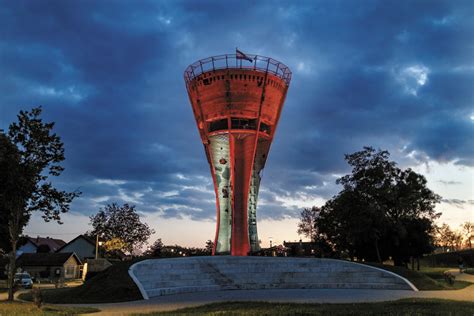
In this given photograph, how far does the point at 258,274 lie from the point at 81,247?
5923 centimetres

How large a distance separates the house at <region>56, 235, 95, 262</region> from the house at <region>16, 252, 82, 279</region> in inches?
513

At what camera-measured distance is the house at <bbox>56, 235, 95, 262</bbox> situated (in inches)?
3243

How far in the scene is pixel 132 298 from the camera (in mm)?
24703

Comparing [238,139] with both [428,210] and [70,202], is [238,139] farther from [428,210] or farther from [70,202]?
[70,202]

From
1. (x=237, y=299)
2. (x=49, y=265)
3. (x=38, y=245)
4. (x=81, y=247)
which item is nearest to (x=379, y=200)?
(x=237, y=299)

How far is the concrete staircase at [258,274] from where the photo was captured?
99.5 ft

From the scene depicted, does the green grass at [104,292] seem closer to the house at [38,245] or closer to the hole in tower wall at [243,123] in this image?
the hole in tower wall at [243,123]

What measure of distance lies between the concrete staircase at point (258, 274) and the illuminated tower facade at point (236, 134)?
20.9m

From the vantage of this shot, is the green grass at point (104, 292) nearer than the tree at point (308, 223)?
Yes

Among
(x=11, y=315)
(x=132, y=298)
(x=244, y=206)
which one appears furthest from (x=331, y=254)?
(x=11, y=315)

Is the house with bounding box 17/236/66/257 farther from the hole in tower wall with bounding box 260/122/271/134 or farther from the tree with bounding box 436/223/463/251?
the tree with bounding box 436/223/463/251

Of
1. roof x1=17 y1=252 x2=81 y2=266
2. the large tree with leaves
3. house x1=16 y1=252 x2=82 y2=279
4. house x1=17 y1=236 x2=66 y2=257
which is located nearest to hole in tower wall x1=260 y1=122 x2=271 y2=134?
the large tree with leaves

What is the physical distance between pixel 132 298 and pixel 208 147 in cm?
3620

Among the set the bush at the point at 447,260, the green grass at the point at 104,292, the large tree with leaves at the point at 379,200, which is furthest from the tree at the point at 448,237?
the green grass at the point at 104,292
